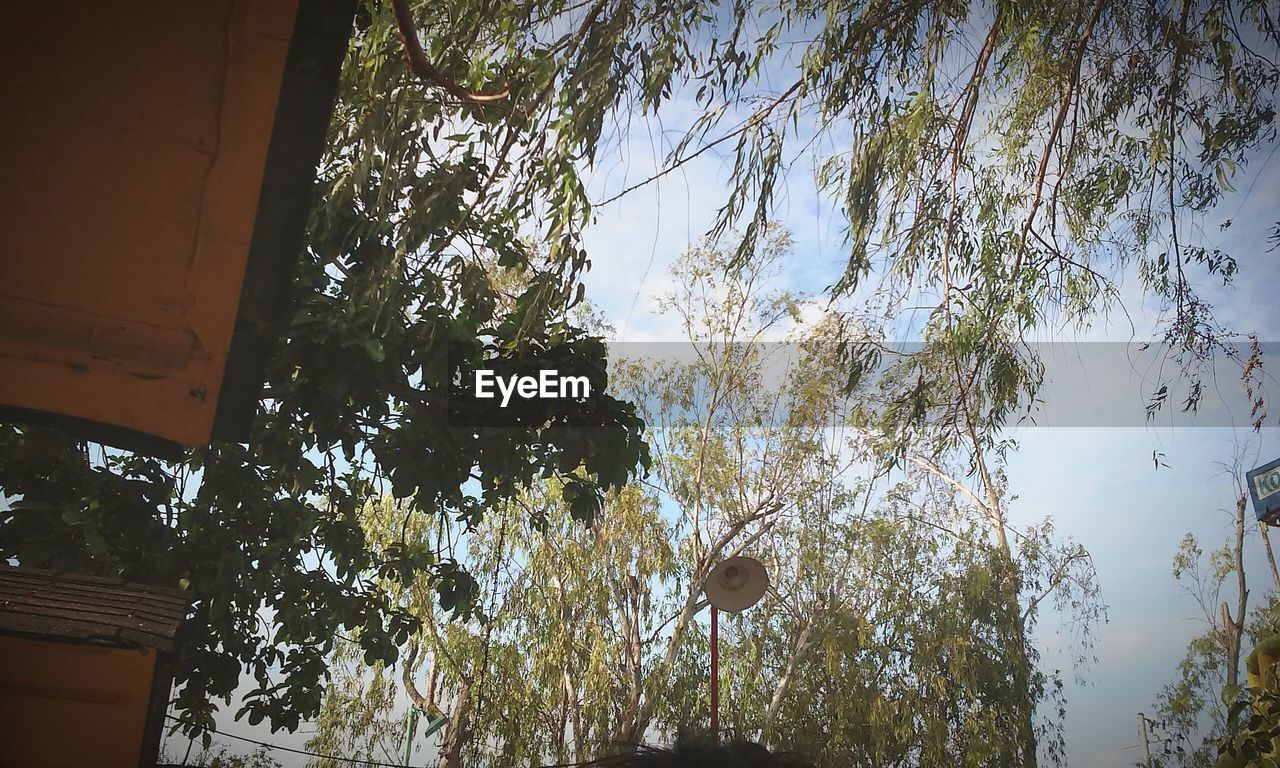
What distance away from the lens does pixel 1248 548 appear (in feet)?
20.9

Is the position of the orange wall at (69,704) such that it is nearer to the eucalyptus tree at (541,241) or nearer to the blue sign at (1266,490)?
the eucalyptus tree at (541,241)

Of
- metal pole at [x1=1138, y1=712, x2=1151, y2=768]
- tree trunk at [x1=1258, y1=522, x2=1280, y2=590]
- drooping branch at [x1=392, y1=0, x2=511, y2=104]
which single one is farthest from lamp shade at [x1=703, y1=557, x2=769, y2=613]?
metal pole at [x1=1138, y1=712, x2=1151, y2=768]

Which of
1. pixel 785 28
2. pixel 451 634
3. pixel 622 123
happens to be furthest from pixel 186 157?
pixel 451 634

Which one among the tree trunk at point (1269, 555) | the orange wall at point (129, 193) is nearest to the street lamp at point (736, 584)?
the orange wall at point (129, 193)

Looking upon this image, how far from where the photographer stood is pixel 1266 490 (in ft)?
16.6

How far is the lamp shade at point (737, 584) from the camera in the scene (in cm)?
375

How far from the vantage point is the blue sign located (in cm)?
491

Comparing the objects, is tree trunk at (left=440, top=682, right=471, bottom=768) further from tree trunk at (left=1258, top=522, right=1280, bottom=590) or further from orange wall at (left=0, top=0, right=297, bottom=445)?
orange wall at (left=0, top=0, right=297, bottom=445)

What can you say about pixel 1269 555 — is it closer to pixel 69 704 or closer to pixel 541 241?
pixel 541 241

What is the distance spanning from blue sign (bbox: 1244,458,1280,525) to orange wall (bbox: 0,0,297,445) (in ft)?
17.6

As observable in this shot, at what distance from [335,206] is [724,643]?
626 centimetres

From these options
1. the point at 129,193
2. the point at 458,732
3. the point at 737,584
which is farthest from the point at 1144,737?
the point at 129,193

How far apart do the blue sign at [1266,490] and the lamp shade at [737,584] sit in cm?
302

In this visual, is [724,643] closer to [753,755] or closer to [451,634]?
[451,634]
